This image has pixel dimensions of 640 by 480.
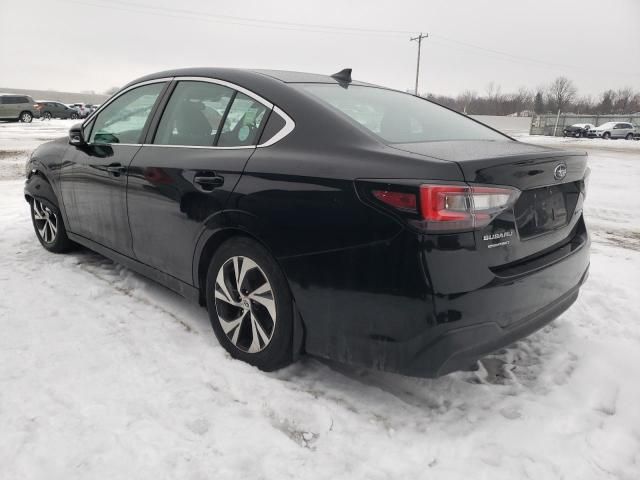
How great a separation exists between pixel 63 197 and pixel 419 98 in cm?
309

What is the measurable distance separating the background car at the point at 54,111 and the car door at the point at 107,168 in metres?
37.9

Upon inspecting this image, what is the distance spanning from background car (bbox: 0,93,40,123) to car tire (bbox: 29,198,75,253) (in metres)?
32.1

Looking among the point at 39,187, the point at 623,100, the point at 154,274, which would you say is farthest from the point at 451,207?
the point at 623,100

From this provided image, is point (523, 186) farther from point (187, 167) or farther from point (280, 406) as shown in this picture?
point (187, 167)

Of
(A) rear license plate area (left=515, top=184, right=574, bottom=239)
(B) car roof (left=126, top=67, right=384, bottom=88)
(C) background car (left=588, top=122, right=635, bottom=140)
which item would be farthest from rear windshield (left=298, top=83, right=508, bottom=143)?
(C) background car (left=588, top=122, right=635, bottom=140)

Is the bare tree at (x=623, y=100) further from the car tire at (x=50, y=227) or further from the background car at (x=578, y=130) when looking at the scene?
the car tire at (x=50, y=227)

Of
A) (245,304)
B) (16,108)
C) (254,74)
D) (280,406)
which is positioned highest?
(254,74)

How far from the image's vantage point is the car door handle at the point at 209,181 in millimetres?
2639

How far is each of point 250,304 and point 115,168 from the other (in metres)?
1.59

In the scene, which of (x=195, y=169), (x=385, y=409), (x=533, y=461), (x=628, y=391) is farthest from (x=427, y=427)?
(x=195, y=169)

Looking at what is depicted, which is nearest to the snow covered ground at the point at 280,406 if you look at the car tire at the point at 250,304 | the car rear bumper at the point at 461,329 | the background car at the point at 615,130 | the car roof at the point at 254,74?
the car tire at the point at 250,304

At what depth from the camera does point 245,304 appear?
262 cm

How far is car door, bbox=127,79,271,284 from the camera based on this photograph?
2.66m

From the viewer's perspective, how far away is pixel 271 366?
2561 mm
